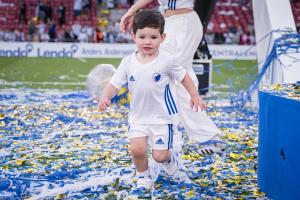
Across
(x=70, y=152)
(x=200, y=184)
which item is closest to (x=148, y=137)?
(x=200, y=184)

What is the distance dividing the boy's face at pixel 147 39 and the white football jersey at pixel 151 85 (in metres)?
0.09

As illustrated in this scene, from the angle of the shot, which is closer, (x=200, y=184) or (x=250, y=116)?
(x=200, y=184)

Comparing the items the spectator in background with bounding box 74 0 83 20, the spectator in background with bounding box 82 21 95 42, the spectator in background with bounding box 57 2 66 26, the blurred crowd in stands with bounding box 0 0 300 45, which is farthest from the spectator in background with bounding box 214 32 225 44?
the spectator in background with bounding box 57 2 66 26

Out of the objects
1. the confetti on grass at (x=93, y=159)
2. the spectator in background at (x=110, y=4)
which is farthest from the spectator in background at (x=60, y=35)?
the confetti on grass at (x=93, y=159)

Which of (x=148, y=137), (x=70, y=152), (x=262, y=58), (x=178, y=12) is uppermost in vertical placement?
(x=178, y=12)

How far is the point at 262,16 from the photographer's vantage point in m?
6.12

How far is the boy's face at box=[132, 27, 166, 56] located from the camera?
9.60 feet

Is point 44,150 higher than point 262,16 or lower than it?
lower

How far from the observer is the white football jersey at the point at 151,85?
2.98 meters

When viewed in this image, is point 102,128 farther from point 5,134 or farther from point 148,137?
point 148,137

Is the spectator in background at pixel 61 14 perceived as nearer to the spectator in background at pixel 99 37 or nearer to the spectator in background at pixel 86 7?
the spectator in background at pixel 86 7

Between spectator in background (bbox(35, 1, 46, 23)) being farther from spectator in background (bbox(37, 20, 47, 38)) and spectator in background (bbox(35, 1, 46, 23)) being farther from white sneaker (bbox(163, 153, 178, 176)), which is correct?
white sneaker (bbox(163, 153, 178, 176))

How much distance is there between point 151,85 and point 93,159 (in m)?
1.10

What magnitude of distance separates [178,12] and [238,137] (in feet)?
4.96
